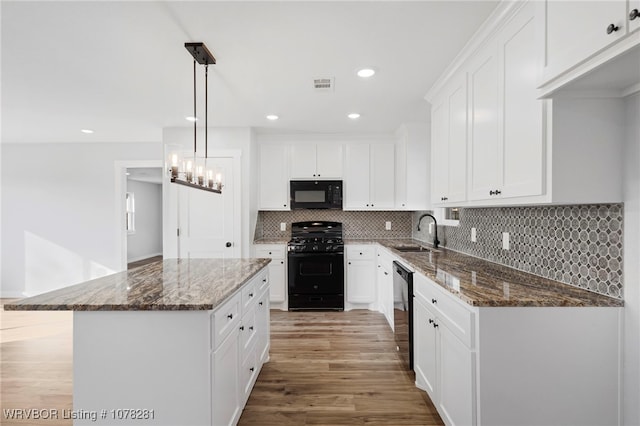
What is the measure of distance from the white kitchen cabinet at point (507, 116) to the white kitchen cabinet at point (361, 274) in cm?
233

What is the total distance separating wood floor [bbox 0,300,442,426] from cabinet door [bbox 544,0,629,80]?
2.10m

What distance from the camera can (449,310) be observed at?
5.75ft

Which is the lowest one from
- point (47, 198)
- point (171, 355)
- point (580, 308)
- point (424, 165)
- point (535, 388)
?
point (535, 388)

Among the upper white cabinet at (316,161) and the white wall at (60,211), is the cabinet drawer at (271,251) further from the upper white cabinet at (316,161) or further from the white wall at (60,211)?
the white wall at (60,211)

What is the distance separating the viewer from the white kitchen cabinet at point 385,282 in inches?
138

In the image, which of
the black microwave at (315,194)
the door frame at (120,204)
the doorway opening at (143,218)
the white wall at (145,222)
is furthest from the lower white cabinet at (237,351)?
the white wall at (145,222)

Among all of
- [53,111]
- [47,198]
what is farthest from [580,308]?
[47,198]

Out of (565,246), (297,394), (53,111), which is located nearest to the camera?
(565,246)

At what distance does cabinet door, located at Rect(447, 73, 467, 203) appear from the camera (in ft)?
7.35

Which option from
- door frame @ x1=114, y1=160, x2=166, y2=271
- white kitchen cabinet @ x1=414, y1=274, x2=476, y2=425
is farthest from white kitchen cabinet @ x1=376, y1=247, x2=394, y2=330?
door frame @ x1=114, y1=160, x2=166, y2=271

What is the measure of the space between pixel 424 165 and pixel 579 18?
2938mm

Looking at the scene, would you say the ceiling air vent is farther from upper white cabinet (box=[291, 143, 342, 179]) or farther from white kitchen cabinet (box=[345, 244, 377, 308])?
white kitchen cabinet (box=[345, 244, 377, 308])

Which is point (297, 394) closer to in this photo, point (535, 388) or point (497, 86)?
point (535, 388)

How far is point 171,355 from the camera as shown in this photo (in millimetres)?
1523
